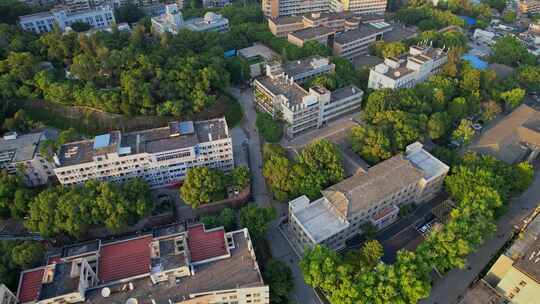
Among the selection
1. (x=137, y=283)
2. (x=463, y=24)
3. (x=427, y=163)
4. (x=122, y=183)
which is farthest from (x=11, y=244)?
(x=463, y=24)

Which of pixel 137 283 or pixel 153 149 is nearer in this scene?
pixel 137 283

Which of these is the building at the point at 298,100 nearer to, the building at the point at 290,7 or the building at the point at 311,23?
the building at the point at 311,23

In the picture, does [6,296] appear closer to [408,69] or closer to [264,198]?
[264,198]

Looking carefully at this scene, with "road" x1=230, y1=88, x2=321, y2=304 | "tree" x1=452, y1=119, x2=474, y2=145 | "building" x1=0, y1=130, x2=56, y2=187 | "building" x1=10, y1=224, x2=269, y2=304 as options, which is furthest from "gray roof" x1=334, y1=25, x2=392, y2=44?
"building" x1=0, y1=130, x2=56, y2=187

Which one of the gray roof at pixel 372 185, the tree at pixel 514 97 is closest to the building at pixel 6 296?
the gray roof at pixel 372 185

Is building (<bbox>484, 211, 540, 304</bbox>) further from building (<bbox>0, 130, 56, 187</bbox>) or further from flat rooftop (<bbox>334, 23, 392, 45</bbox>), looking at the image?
building (<bbox>0, 130, 56, 187</bbox>)

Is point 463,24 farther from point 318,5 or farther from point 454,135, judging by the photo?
point 454,135
